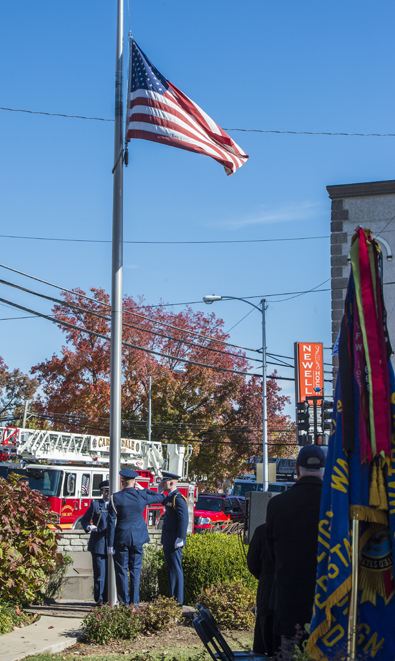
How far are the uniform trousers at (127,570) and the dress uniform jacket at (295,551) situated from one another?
4337mm

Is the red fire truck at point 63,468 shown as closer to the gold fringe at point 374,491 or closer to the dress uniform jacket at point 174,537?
the dress uniform jacket at point 174,537

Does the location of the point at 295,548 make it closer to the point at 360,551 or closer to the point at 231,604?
the point at 360,551

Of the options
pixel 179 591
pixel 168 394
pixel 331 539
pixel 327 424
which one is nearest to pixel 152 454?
pixel 327 424

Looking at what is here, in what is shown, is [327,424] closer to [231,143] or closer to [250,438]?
[231,143]

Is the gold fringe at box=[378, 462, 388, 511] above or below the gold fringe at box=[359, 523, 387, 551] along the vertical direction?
above

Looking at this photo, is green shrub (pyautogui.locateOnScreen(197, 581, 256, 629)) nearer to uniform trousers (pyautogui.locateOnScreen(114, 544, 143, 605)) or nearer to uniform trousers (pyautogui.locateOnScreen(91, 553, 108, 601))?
uniform trousers (pyautogui.locateOnScreen(114, 544, 143, 605))

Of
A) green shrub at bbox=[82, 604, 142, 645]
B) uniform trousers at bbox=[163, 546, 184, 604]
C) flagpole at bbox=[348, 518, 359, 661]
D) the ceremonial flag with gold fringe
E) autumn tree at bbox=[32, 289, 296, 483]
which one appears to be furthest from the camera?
autumn tree at bbox=[32, 289, 296, 483]

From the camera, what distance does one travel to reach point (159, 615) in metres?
7.28

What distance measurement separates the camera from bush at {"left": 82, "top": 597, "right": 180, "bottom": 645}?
697 centimetres

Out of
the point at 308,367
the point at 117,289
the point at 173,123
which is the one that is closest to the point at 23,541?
the point at 117,289

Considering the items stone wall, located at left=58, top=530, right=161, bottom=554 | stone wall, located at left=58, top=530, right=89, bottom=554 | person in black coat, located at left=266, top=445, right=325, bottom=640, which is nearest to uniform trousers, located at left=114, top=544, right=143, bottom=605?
stone wall, located at left=58, top=530, right=161, bottom=554

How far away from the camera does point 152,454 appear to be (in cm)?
2491

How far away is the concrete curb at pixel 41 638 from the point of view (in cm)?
648

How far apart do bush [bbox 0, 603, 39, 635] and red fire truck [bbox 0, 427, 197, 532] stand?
7.80 metres
